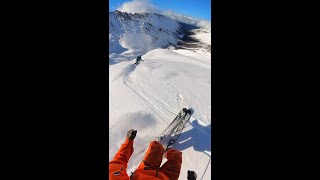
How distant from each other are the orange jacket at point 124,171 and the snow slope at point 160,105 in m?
0.18

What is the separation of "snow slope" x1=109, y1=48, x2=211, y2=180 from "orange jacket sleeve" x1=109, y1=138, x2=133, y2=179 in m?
0.17

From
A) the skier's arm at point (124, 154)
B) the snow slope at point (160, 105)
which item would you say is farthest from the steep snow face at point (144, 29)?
the skier's arm at point (124, 154)

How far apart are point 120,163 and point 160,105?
3.43 ft

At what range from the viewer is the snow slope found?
1748 millimetres

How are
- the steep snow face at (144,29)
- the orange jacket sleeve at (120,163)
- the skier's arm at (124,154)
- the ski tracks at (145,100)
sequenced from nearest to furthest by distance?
the orange jacket sleeve at (120,163)
the skier's arm at (124,154)
the ski tracks at (145,100)
the steep snow face at (144,29)

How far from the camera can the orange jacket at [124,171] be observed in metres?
1.23

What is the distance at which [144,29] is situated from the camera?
18.0 meters

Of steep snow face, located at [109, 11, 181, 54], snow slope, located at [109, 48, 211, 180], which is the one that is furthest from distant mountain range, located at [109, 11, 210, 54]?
snow slope, located at [109, 48, 211, 180]

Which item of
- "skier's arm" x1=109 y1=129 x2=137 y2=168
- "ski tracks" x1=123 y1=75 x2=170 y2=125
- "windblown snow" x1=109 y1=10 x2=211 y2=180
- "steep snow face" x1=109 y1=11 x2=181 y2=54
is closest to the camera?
"skier's arm" x1=109 y1=129 x2=137 y2=168

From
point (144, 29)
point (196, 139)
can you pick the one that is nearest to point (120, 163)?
point (196, 139)

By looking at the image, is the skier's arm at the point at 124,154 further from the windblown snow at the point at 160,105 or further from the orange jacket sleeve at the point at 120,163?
the windblown snow at the point at 160,105

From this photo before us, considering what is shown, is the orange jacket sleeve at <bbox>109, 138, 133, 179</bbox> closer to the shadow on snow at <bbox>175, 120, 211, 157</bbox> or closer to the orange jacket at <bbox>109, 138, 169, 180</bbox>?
the orange jacket at <bbox>109, 138, 169, 180</bbox>

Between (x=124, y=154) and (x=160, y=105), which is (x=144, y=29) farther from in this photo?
(x=124, y=154)

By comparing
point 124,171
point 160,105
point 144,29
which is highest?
point 144,29
